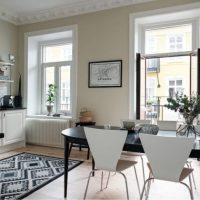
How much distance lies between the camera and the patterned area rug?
8.29 feet

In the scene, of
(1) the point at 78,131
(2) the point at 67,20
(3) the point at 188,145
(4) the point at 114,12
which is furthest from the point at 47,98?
(3) the point at 188,145

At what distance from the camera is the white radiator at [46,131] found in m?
4.55

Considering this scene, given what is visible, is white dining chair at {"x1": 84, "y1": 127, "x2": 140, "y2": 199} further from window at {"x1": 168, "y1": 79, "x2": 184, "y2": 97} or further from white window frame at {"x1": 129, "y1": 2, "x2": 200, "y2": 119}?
window at {"x1": 168, "y1": 79, "x2": 184, "y2": 97}

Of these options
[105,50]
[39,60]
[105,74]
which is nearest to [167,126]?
[105,74]

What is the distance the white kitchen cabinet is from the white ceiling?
210 centimetres

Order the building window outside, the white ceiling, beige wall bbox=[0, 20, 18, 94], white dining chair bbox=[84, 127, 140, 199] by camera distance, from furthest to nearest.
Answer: beige wall bbox=[0, 20, 18, 94] → the white ceiling → the building window outside → white dining chair bbox=[84, 127, 140, 199]

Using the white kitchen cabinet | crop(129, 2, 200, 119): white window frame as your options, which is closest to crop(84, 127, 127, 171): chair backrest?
crop(129, 2, 200, 119): white window frame

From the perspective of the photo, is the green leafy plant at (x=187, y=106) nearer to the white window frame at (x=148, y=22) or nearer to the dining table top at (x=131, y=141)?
the dining table top at (x=131, y=141)

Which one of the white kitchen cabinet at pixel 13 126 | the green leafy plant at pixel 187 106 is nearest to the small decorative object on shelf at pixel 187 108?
the green leafy plant at pixel 187 106

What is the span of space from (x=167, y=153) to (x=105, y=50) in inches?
114

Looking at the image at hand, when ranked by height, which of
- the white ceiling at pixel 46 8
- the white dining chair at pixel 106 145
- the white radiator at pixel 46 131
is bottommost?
the white radiator at pixel 46 131

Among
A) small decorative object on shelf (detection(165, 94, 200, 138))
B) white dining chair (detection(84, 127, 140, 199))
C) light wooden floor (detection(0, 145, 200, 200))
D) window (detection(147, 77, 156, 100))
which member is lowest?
light wooden floor (detection(0, 145, 200, 200))

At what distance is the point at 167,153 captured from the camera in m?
1.71

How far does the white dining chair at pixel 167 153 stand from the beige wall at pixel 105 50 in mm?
2268
